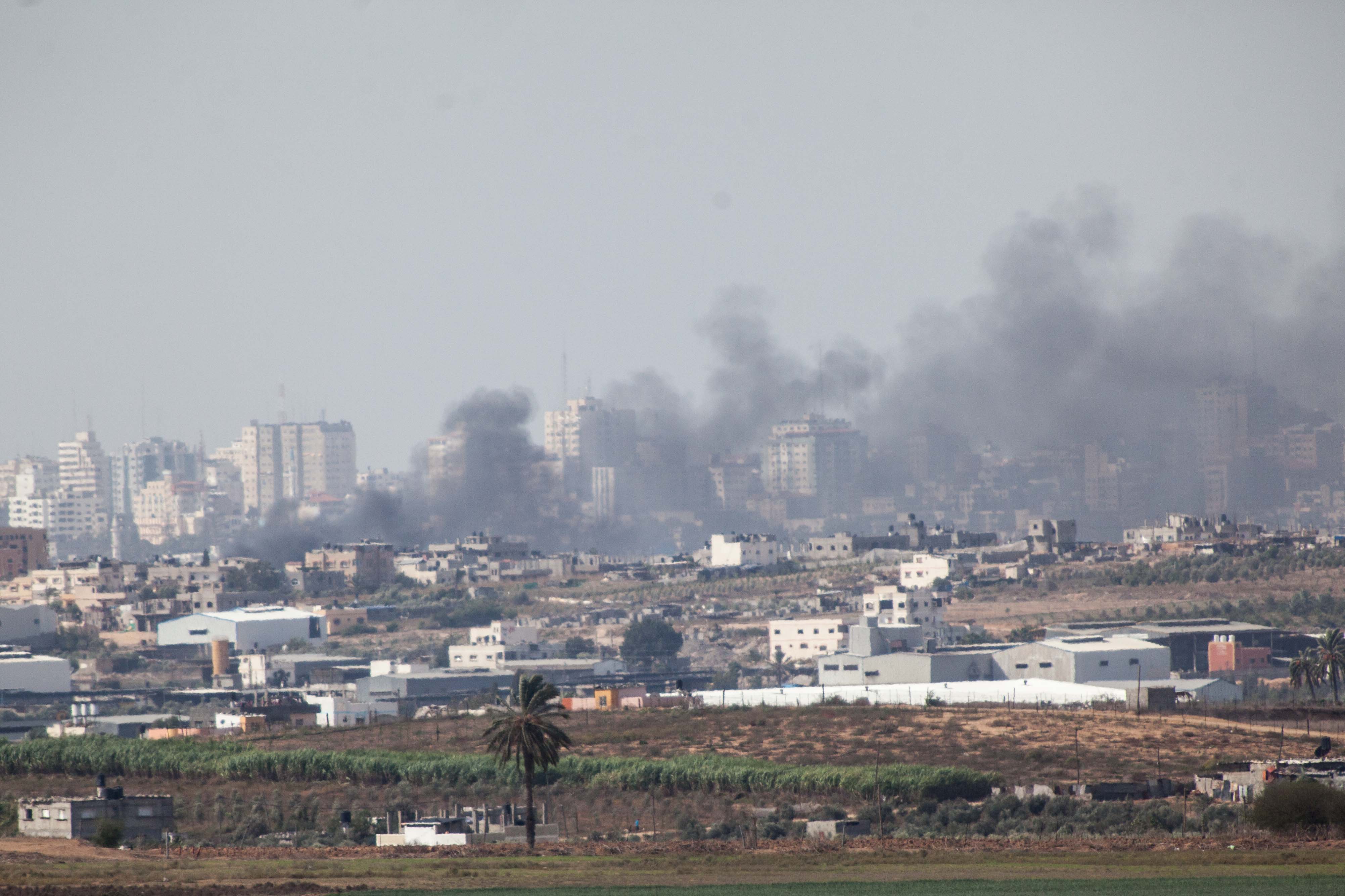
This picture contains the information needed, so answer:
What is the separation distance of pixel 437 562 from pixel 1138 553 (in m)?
52.9

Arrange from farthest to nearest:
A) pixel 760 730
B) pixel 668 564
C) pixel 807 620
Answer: pixel 668 564, pixel 807 620, pixel 760 730

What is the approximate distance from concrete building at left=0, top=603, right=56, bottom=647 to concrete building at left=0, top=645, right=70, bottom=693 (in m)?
15.6

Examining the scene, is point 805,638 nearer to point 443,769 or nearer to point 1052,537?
point 1052,537

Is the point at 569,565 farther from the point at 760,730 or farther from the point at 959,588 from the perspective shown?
the point at 760,730

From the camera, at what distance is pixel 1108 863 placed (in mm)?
34969

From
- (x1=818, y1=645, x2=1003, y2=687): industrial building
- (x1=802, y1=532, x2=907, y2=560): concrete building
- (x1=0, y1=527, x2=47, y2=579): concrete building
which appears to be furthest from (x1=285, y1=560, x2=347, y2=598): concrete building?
(x1=818, y1=645, x2=1003, y2=687): industrial building

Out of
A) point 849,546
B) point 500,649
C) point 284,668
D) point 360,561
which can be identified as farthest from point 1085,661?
point 360,561

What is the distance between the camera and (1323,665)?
6606 centimetres

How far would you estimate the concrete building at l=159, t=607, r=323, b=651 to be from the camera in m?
114

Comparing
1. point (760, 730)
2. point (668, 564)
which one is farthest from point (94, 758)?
point (668, 564)

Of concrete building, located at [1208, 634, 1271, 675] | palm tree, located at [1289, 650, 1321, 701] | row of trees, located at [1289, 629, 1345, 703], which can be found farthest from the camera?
concrete building, located at [1208, 634, 1271, 675]

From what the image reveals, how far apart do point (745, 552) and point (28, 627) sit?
52244 mm

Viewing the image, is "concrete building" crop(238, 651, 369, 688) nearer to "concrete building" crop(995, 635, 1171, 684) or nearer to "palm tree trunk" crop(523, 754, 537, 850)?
"concrete building" crop(995, 635, 1171, 684)

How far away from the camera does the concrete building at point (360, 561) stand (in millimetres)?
151250
